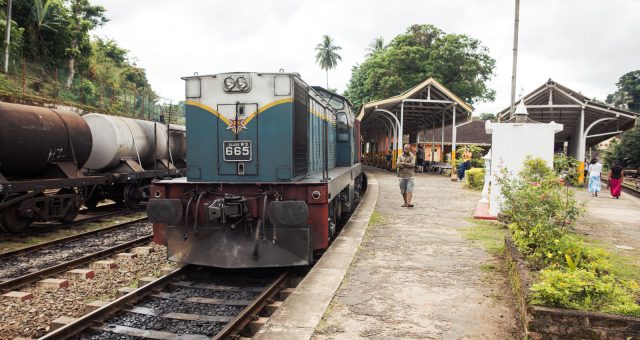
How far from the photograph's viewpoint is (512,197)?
611cm

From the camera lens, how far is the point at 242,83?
6445mm

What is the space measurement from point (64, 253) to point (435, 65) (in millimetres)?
31672

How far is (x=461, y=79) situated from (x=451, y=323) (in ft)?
112

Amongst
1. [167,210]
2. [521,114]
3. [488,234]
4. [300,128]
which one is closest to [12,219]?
[167,210]

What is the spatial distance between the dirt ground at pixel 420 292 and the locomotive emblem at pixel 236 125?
2.48 m

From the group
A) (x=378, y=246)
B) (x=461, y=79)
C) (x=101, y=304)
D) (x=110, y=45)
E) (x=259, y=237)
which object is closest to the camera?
(x=101, y=304)

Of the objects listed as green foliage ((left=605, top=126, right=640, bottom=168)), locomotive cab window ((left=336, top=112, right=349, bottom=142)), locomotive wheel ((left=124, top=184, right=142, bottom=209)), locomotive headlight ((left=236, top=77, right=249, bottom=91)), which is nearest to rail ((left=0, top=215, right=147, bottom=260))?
locomotive wheel ((left=124, top=184, right=142, bottom=209))

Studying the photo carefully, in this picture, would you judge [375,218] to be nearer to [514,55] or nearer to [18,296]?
[18,296]

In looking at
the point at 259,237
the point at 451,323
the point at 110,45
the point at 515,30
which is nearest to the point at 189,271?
the point at 259,237

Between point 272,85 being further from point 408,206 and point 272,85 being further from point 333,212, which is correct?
point 408,206

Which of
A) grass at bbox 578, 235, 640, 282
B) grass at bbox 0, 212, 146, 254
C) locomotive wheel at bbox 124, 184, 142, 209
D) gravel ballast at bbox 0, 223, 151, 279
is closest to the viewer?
grass at bbox 578, 235, 640, 282

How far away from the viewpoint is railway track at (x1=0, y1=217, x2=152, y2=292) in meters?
6.30

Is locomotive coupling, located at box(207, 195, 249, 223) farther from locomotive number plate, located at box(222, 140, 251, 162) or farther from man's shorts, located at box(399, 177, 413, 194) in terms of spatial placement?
man's shorts, located at box(399, 177, 413, 194)

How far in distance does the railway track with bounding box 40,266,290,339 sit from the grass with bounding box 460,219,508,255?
3199 mm
